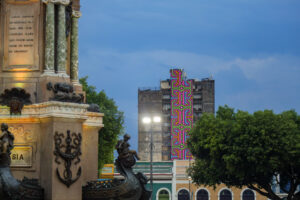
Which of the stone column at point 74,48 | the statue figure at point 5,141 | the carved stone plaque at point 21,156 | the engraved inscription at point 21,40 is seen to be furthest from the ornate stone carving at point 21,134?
the stone column at point 74,48

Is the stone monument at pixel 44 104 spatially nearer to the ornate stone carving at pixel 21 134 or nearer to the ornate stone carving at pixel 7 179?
the ornate stone carving at pixel 21 134

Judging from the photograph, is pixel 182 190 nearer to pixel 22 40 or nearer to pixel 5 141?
pixel 22 40

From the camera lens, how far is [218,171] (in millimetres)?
46281

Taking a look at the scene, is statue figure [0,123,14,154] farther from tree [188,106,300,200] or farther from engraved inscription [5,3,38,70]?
tree [188,106,300,200]

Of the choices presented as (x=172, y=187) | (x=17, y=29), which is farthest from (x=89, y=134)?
(x=172, y=187)

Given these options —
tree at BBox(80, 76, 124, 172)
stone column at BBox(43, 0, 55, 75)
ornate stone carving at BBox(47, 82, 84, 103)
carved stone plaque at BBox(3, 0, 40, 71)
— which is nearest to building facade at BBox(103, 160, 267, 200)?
tree at BBox(80, 76, 124, 172)

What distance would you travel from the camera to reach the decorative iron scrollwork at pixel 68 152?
16547 millimetres

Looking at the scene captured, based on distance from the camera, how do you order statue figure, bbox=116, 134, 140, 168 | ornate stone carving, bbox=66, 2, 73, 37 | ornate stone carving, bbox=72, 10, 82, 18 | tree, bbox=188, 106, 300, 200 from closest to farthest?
statue figure, bbox=116, 134, 140, 168
ornate stone carving, bbox=66, 2, 73, 37
ornate stone carving, bbox=72, 10, 82, 18
tree, bbox=188, 106, 300, 200

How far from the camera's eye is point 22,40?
18000 millimetres

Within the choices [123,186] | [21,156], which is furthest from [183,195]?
[21,156]

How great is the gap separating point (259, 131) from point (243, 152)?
6.68 feet

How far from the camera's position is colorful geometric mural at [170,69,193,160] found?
361ft

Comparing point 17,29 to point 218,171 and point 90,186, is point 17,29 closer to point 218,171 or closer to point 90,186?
point 90,186

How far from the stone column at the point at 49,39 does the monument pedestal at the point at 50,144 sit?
4.46 feet
